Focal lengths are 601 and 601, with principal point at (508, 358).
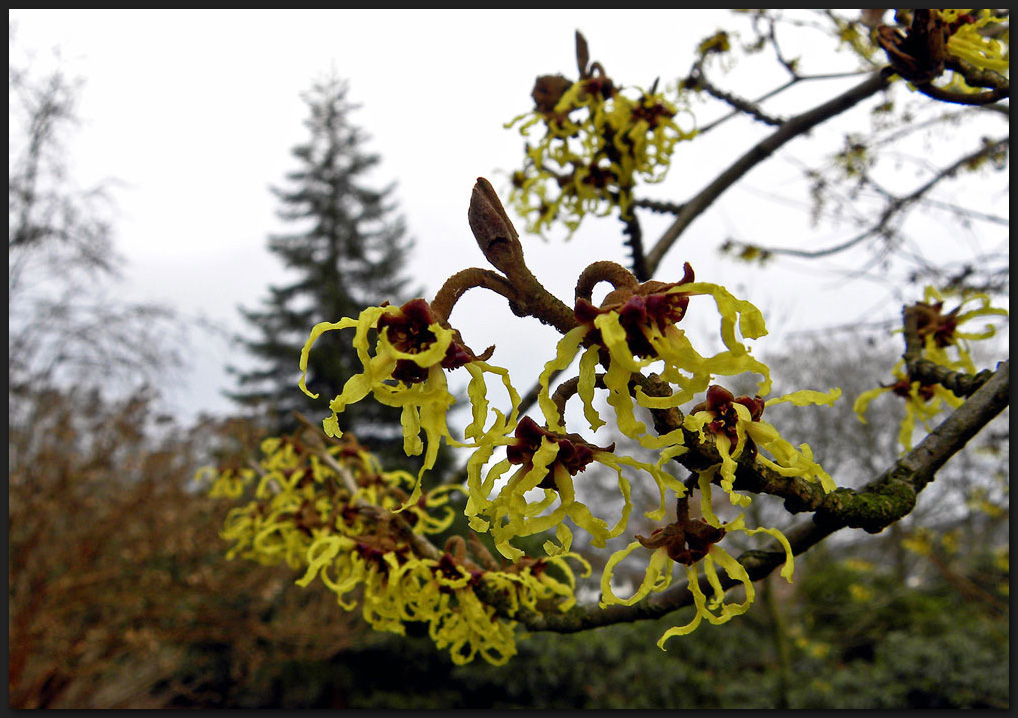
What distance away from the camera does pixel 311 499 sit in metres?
1.48

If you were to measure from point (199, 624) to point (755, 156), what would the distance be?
6560mm

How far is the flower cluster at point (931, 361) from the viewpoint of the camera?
1.26 metres

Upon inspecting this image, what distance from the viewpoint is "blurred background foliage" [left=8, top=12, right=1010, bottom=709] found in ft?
16.6

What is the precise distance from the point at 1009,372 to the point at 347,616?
6.00 metres

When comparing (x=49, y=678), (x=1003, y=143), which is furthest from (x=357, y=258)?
(x=1003, y=143)

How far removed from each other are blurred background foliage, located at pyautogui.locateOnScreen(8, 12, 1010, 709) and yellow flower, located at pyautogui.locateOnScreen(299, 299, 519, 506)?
4666 mm

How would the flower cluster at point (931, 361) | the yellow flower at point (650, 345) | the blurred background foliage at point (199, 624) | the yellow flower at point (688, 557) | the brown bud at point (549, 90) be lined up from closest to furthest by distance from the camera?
1. the yellow flower at point (650, 345)
2. the yellow flower at point (688, 557)
3. the flower cluster at point (931, 361)
4. the brown bud at point (549, 90)
5. the blurred background foliage at point (199, 624)

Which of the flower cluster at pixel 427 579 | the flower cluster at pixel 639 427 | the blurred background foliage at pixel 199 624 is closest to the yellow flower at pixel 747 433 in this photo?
the flower cluster at pixel 639 427

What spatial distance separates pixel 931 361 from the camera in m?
1.27

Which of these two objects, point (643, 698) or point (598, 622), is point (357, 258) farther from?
point (598, 622)

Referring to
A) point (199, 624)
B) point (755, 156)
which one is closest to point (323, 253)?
point (199, 624)

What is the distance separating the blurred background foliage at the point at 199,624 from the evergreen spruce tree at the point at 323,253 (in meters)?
3.70

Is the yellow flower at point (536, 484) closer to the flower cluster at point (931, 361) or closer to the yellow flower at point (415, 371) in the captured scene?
the yellow flower at point (415, 371)

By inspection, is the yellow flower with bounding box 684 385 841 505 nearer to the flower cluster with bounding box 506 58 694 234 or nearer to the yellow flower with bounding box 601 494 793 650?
the yellow flower with bounding box 601 494 793 650
